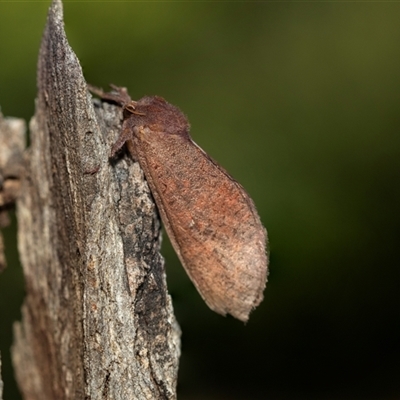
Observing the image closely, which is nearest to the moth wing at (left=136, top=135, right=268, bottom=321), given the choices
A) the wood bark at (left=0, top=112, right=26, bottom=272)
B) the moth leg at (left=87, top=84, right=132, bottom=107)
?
the moth leg at (left=87, top=84, right=132, bottom=107)

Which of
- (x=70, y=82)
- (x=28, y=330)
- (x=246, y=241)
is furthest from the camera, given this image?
(x=28, y=330)

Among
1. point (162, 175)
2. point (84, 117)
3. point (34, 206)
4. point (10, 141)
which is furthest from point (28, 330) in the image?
point (84, 117)

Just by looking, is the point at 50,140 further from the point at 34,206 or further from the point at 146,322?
the point at 146,322

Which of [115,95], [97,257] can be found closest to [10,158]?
[115,95]

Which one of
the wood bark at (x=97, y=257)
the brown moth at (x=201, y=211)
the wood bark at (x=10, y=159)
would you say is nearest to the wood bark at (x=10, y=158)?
the wood bark at (x=10, y=159)

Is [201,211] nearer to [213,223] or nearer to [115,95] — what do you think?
[213,223]

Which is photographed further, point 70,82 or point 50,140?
point 50,140

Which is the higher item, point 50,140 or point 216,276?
point 50,140
